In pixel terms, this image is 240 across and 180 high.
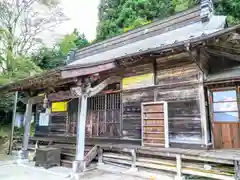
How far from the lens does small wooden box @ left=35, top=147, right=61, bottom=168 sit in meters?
5.30

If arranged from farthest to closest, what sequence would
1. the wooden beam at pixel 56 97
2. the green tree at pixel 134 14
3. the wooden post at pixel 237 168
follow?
the green tree at pixel 134 14 → the wooden beam at pixel 56 97 → the wooden post at pixel 237 168

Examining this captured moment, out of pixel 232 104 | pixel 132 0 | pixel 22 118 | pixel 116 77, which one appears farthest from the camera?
pixel 132 0

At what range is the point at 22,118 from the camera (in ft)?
41.3

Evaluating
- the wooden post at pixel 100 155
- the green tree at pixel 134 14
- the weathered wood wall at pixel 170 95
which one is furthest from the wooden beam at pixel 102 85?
the green tree at pixel 134 14

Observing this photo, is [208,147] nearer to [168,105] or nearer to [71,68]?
[168,105]

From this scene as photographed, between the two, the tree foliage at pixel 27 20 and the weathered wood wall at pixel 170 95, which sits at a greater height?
the tree foliage at pixel 27 20

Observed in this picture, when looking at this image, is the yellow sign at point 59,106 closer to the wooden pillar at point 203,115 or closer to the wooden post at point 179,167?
the wooden post at point 179,167

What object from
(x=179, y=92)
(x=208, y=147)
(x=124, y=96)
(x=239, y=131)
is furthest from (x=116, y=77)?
(x=239, y=131)

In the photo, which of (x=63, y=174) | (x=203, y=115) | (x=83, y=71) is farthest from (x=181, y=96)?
(x=63, y=174)

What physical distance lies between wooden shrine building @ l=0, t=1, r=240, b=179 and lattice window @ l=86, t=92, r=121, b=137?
3cm

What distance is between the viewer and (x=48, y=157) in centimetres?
536

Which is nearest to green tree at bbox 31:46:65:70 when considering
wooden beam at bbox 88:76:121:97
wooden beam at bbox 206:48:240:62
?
wooden beam at bbox 88:76:121:97

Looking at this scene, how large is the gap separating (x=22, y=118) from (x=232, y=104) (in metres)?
12.5

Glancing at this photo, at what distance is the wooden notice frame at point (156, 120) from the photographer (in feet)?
14.6
